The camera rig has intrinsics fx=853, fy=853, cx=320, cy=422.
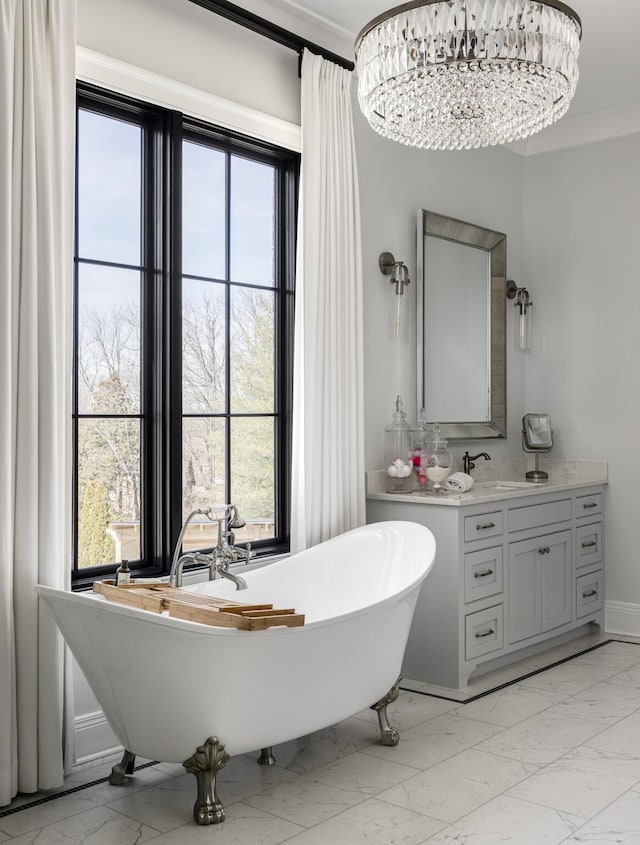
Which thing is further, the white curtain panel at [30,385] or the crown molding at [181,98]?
the crown molding at [181,98]

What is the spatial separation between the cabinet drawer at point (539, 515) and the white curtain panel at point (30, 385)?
2.18 meters

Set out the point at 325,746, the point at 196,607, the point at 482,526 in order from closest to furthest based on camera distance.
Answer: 1. the point at 196,607
2. the point at 325,746
3. the point at 482,526

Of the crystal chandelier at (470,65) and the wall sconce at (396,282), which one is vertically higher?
the crystal chandelier at (470,65)

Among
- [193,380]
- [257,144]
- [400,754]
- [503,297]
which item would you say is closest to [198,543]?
[193,380]

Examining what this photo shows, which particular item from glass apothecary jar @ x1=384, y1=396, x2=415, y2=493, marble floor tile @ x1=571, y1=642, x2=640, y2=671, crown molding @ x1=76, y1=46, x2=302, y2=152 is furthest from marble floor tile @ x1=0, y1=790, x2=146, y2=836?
marble floor tile @ x1=571, y1=642, x2=640, y2=671

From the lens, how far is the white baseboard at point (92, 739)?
2912mm

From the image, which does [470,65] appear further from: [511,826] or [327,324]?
[511,826]

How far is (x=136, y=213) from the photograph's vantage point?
3.21 meters

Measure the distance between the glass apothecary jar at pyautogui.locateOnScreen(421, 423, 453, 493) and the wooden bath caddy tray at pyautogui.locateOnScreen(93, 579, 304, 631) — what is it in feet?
5.10

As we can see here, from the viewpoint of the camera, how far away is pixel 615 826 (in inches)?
96.3

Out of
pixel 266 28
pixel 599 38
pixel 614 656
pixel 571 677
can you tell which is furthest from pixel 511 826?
pixel 599 38

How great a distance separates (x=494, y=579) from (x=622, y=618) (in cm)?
132

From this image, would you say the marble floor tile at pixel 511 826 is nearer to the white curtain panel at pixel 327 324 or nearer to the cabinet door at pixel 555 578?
the white curtain panel at pixel 327 324

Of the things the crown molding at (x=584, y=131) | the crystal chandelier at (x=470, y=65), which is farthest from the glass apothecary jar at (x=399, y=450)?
the crown molding at (x=584, y=131)
